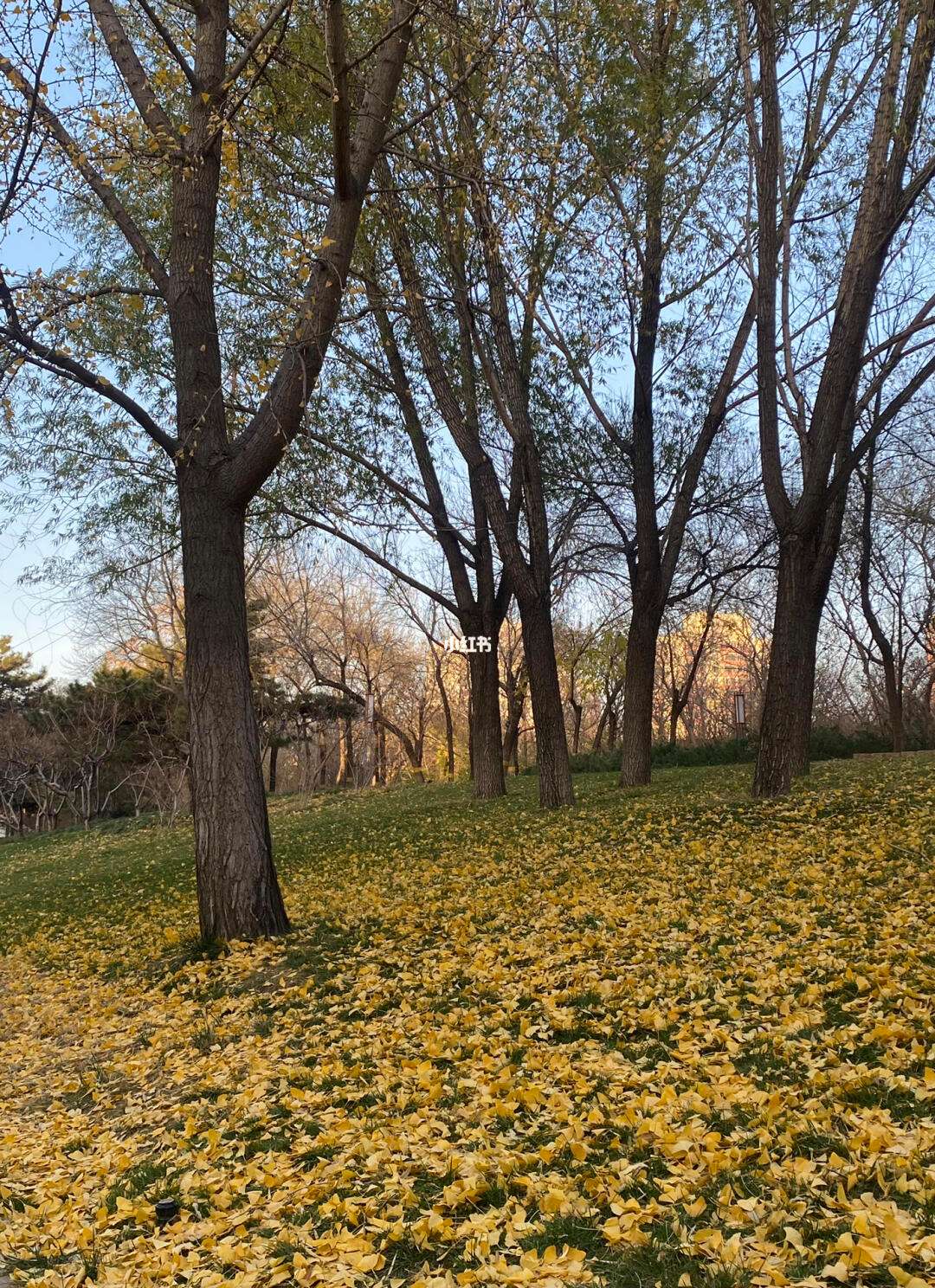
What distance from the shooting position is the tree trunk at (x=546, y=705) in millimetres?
10984

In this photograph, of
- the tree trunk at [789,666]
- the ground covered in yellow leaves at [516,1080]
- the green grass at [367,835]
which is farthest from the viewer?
the green grass at [367,835]

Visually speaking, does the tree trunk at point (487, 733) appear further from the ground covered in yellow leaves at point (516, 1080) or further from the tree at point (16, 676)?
the tree at point (16, 676)

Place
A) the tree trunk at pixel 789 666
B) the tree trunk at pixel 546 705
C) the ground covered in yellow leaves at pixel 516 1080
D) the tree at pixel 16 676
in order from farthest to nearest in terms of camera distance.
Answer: the tree at pixel 16 676
the tree trunk at pixel 546 705
the tree trunk at pixel 789 666
the ground covered in yellow leaves at pixel 516 1080

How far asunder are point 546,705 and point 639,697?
250 cm

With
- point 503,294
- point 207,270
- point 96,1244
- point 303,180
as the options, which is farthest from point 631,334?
point 96,1244

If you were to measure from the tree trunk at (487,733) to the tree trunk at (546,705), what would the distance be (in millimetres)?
2463

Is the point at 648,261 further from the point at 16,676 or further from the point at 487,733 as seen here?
the point at 16,676

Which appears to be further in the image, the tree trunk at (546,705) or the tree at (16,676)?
the tree at (16,676)

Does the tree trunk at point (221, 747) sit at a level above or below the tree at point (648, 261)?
below

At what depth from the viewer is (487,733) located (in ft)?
45.5

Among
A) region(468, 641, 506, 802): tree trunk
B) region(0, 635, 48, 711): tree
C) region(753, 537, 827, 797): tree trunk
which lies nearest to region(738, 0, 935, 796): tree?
region(753, 537, 827, 797): tree trunk

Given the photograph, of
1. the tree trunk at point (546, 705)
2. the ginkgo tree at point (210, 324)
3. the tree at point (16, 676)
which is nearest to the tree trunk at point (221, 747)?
the ginkgo tree at point (210, 324)

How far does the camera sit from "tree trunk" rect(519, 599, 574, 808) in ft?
36.0

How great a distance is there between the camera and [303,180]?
9805mm
